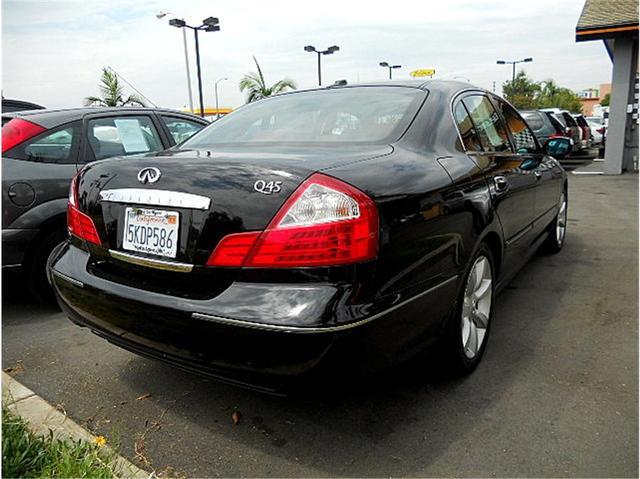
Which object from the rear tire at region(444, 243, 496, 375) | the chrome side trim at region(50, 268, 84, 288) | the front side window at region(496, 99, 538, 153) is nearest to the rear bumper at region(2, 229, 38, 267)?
the chrome side trim at region(50, 268, 84, 288)

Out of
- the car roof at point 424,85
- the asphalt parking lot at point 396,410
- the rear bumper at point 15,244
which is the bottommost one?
the asphalt parking lot at point 396,410

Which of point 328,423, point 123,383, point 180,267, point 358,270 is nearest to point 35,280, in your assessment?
point 123,383

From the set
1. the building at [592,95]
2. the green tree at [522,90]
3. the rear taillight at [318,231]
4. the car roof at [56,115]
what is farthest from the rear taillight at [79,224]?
the building at [592,95]

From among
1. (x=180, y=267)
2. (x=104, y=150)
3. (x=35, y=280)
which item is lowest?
(x=35, y=280)

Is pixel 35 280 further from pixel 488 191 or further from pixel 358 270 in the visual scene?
pixel 488 191

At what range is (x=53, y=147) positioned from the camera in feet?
12.1

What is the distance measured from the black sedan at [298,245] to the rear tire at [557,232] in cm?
230

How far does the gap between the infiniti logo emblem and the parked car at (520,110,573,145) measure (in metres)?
11.6

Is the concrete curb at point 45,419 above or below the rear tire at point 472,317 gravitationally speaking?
below

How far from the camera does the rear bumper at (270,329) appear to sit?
1731 millimetres

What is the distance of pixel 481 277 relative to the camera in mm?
2740

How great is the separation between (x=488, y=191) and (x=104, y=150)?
113 inches

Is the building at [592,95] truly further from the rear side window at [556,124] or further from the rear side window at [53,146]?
the rear side window at [53,146]

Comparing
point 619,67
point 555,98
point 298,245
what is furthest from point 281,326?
point 555,98
